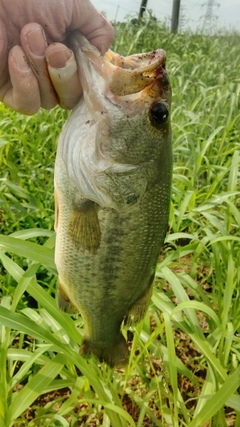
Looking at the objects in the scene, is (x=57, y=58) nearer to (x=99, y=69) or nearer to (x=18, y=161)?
(x=99, y=69)

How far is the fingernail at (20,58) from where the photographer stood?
4.58 feet

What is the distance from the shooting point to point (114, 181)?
4.72ft

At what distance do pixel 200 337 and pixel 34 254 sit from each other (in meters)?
0.78

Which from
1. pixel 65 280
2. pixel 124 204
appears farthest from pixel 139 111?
pixel 65 280

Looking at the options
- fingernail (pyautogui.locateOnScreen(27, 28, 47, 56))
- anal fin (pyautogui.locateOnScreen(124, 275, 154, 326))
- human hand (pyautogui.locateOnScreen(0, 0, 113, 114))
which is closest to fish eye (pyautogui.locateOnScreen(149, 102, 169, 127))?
human hand (pyautogui.locateOnScreen(0, 0, 113, 114))

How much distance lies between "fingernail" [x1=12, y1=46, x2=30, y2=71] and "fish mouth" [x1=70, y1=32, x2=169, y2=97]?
0.15 meters

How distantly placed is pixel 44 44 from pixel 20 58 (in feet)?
0.30

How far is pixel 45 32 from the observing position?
141 cm

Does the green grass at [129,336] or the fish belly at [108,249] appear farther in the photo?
the green grass at [129,336]

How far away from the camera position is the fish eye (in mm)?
1384

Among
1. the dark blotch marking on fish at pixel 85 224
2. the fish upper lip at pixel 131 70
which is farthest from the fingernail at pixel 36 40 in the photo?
the dark blotch marking on fish at pixel 85 224

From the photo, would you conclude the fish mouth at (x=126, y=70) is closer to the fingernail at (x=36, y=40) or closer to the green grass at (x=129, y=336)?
the fingernail at (x=36, y=40)

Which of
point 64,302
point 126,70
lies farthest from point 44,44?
point 64,302

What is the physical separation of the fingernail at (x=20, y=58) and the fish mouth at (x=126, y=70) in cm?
15
